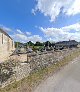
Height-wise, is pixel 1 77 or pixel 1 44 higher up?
pixel 1 44

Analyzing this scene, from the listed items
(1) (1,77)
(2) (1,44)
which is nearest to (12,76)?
(1) (1,77)

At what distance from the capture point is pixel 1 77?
11.9 metres

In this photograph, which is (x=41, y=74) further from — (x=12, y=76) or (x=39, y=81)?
(x=12, y=76)

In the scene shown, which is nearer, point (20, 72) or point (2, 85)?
point (2, 85)

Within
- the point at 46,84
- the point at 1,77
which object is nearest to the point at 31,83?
the point at 46,84

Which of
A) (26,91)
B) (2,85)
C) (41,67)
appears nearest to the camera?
(26,91)

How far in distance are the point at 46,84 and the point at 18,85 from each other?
2085 millimetres

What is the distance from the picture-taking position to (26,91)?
10633 mm

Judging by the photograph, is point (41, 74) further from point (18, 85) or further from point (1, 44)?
point (1, 44)

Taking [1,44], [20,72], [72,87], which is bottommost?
[72,87]

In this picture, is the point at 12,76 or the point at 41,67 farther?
the point at 41,67

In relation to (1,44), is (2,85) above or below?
below

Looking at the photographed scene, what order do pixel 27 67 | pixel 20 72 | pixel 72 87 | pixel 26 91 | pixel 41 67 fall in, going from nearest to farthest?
pixel 26 91 < pixel 72 87 < pixel 20 72 < pixel 27 67 < pixel 41 67

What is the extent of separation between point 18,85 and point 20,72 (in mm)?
1763
